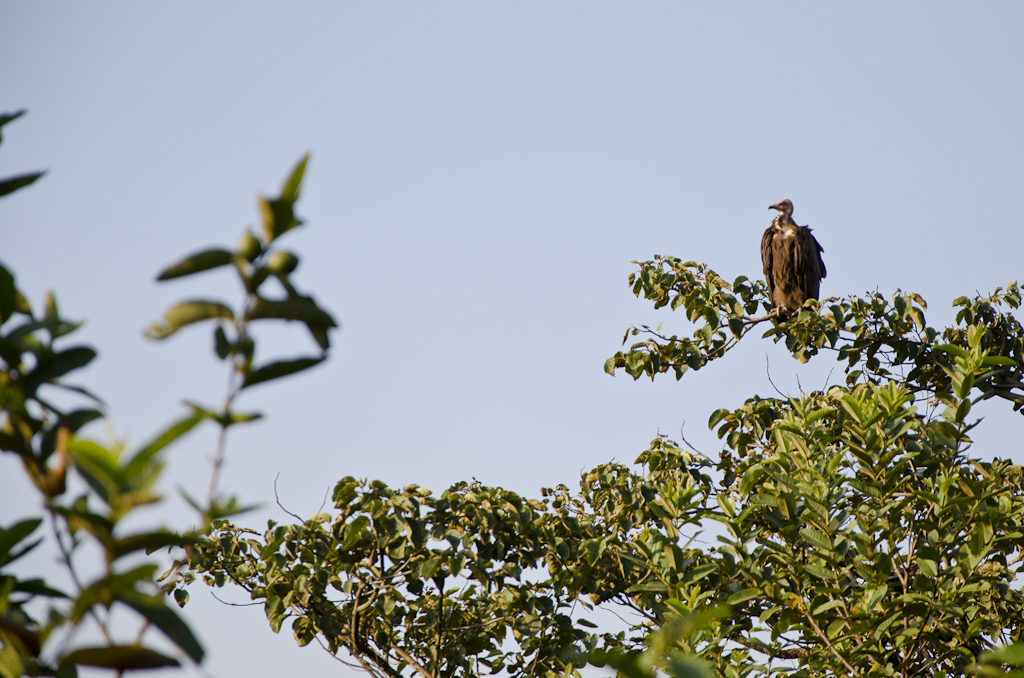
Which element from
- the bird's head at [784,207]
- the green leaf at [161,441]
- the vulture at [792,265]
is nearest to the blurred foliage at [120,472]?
the green leaf at [161,441]

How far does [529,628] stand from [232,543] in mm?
1197

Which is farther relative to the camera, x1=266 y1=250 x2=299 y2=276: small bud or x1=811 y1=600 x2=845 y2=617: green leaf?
x1=811 y1=600 x2=845 y2=617: green leaf

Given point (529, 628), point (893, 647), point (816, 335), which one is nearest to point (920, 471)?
point (893, 647)

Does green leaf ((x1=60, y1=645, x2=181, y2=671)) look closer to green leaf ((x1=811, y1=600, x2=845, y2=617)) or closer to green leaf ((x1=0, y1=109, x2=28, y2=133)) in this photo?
green leaf ((x1=0, y1=109, x2=28, y2=133))

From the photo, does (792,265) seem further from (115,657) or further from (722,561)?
(115,657)

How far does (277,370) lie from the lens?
0.94m

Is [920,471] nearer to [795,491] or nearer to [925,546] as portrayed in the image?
[925,546]

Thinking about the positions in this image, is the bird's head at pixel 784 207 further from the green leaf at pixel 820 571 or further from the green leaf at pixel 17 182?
the green leaf at pixel 17 182

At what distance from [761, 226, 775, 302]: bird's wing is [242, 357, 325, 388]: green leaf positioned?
5785 mm

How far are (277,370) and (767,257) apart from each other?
6.04 meters

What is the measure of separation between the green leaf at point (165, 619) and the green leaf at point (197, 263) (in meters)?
0.33

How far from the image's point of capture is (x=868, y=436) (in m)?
2.97

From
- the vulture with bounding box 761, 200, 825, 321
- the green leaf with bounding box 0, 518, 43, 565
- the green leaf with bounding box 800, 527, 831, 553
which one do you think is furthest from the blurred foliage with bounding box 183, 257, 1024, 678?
the vulture with bounding box 761, 200, 825, 321

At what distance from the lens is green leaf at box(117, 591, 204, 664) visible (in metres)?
0.88
